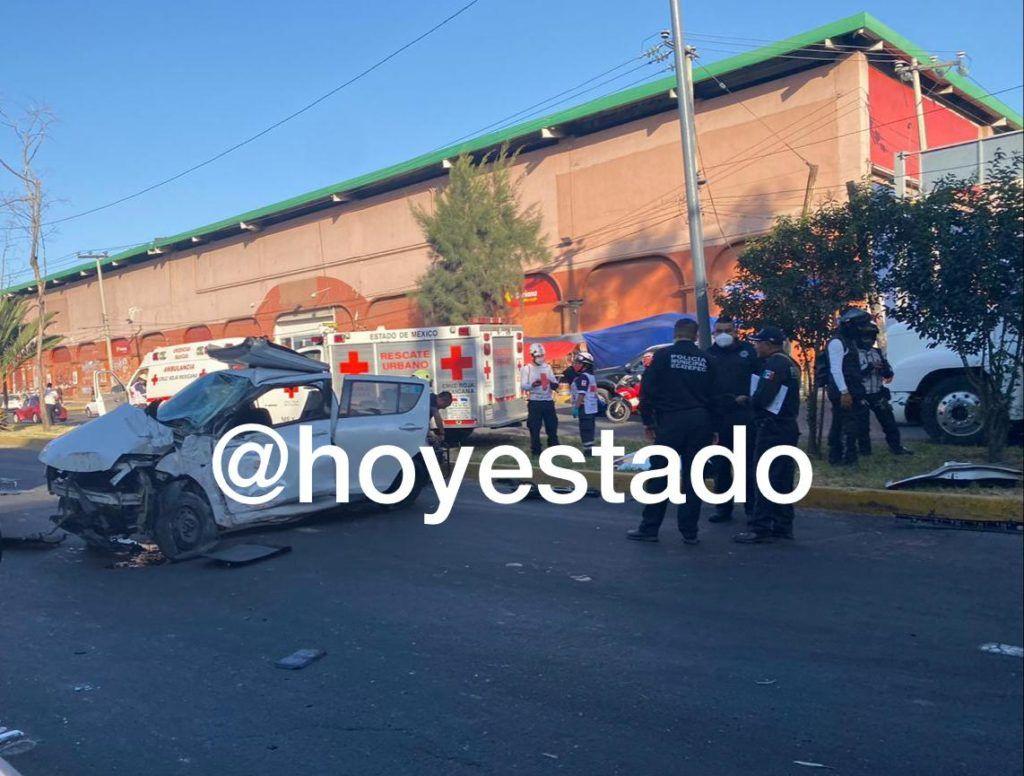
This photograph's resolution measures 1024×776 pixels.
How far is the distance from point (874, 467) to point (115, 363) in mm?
49650

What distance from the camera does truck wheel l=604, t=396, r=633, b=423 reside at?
19234mm

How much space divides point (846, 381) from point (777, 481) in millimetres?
2905

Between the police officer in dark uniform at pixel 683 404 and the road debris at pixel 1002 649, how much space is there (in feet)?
8.61

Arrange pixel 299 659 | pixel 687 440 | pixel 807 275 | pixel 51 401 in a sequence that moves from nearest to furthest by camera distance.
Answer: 1. pixel 299 659
2. pixel 687 440
3. pixel 807 275
4. pixel 51 401

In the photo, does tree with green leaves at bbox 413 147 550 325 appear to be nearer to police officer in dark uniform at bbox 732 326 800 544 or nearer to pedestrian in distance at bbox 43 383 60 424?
pedestrian in distance at bbox 43 383 60 424

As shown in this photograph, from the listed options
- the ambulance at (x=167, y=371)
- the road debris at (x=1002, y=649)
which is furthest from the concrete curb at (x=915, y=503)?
the ambulance at (x=167, y=371)

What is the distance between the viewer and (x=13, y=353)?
29.1m

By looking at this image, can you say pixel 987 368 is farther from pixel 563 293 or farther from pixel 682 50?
pixel 563 293

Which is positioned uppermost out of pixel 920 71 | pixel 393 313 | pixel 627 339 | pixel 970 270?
pixel 920 71

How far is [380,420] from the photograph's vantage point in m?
9.38

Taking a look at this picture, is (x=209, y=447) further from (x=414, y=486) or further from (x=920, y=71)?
(x=920, y=71)

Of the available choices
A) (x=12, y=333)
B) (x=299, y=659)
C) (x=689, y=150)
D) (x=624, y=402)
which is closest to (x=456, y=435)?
(x=624, y=402)

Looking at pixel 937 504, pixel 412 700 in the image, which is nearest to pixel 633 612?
pixel 412 700

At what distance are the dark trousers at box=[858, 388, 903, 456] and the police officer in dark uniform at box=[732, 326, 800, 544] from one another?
124 inches
